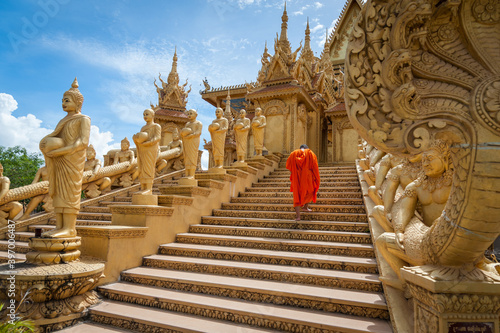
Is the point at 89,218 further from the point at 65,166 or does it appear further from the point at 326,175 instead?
the point at 326,175

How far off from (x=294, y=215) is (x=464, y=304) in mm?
4254

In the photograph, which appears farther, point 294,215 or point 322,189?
point 322,189

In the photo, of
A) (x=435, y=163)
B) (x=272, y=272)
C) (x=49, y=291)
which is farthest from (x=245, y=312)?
(x=435, y=163)

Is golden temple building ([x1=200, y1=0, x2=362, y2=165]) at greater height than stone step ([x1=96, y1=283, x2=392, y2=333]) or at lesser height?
greater

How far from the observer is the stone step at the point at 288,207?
580 cm

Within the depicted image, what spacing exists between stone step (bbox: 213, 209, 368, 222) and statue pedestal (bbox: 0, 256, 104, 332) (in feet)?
10.1

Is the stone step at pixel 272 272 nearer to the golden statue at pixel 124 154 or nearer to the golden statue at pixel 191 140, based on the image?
the golden statue at pixel 191 140

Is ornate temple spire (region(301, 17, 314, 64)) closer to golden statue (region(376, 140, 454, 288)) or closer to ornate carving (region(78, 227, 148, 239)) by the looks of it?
ornate carving (region(78, 227, 148, 239))

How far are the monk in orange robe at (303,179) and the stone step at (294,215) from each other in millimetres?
230

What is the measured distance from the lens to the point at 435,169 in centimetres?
235

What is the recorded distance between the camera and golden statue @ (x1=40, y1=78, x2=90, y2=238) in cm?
388

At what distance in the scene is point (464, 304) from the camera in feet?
5.60

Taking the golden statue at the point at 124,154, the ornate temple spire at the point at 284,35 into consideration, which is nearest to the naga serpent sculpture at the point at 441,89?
the golden statue at the point at 124,154

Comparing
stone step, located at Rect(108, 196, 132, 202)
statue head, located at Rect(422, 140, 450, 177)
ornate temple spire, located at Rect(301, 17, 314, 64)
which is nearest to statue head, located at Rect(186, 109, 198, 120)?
stone step, located at Rect(108, 196, 132, 202)
